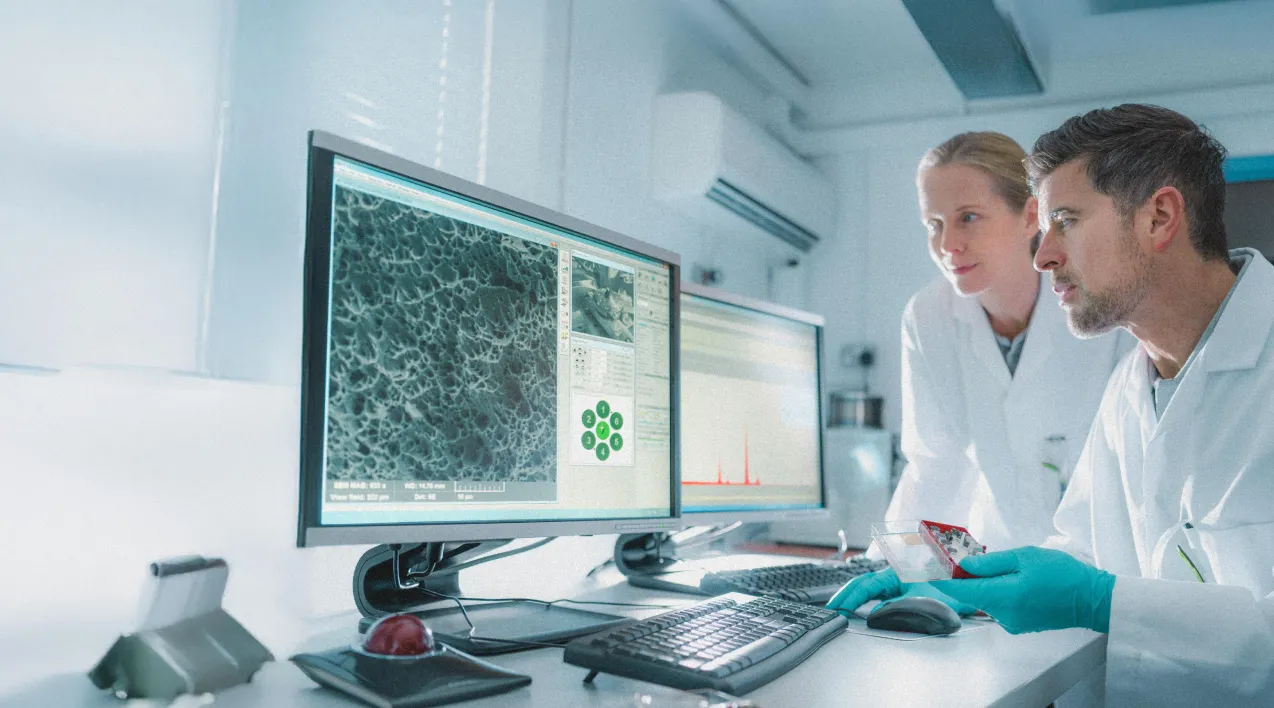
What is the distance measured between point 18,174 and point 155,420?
13.2 inches

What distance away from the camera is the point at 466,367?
91cm

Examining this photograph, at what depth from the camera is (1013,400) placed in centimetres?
205

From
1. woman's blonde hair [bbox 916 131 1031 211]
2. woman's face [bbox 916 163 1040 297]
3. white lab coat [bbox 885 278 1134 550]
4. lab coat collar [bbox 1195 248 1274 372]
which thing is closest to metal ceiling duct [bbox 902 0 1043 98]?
woman's blonde hair [bbox 916 131 1031 211]

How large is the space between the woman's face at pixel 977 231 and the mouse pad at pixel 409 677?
1630 millimetres

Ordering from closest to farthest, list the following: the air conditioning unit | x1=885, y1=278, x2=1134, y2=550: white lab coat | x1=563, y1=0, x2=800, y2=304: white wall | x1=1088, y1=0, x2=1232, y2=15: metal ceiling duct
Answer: x1=885, y1=278, x2=1134, y2=550: white lab coat
x1=563, y1=0, x2=800, y2=304: white wall
the air conditioning unit
x1=1088, y1=0, x2=1232, y2=15: metal ceiling duct

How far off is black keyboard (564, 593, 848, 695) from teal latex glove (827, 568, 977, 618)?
179 mm

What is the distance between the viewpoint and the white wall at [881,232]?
3883 mm

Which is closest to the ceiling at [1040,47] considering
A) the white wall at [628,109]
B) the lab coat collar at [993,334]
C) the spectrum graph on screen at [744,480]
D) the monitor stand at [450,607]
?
the white wall at [628,109]

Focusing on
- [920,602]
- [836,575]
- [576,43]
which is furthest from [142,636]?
[576,43]

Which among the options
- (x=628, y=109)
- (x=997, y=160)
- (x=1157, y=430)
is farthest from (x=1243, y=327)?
(x=628, y=109)

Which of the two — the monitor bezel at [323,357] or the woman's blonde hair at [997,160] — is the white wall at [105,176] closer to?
the monitor bezel at [323,357]

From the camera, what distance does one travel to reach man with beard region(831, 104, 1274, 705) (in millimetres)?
1104

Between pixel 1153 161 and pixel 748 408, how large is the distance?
76 centimetres

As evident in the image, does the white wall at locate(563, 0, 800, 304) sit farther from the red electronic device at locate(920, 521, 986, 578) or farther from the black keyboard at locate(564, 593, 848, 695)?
the black keyboard at locate(564, 593, 848, 695)
